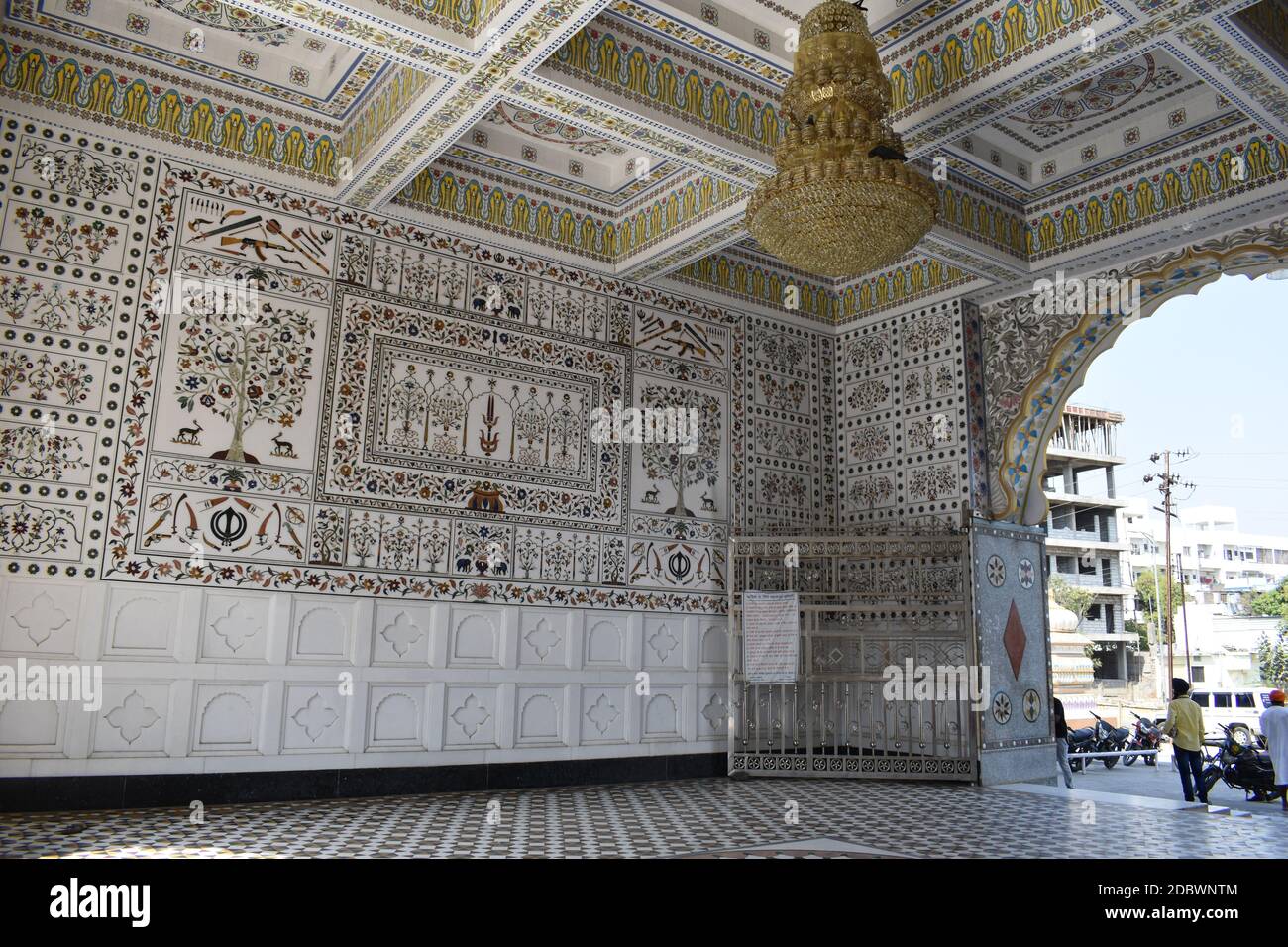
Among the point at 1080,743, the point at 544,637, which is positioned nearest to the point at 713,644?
the point at 544,637

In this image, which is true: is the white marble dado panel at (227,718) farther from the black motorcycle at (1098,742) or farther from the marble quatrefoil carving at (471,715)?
the black motorcycle at (1098,742)

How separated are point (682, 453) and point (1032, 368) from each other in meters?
2.55

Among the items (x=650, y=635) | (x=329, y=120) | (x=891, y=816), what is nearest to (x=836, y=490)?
(x=650, y=635)

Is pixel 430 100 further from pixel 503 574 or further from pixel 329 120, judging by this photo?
pixel 503 574

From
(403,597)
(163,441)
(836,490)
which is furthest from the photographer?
(836,490)

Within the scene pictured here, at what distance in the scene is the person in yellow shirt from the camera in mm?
6324

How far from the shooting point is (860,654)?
6203 millimetres

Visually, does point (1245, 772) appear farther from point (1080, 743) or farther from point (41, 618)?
point (41, 618)

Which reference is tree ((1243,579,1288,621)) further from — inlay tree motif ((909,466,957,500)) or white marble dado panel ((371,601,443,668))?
white marble dado panel ((371,601,443,668))

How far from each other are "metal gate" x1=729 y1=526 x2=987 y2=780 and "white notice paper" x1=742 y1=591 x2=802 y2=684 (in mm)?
91

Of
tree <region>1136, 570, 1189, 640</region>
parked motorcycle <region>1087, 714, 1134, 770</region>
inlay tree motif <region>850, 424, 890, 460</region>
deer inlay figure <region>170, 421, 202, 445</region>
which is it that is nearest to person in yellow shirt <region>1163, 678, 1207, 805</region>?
inlay tree motif <region>850, 424, 890, 460</region>

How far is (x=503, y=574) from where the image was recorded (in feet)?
18.8

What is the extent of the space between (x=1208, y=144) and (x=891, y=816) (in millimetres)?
4308

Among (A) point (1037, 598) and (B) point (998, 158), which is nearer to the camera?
(B) point (998, 158)
